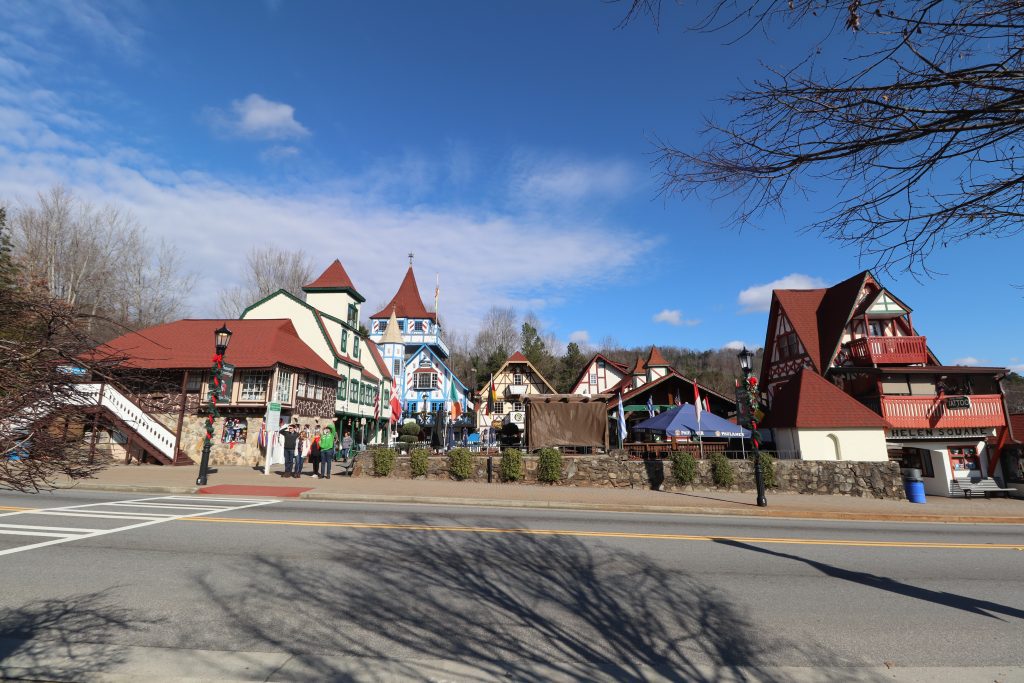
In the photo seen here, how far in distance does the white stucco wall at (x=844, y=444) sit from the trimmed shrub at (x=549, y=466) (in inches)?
429

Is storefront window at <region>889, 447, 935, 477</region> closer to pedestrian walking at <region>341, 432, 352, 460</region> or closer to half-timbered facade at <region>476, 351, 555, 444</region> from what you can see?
pedestrian walking at <region>341, 432, 352, 460</region>

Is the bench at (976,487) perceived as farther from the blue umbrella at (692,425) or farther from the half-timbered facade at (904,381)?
the blue umbrella at (692,425)

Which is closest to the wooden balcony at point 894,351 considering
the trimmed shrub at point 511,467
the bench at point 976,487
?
the bench at point 976,487

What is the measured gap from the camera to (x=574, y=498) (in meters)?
13.7

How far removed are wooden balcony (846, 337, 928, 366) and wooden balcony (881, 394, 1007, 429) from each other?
2.12 m

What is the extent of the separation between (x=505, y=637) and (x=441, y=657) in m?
0.67

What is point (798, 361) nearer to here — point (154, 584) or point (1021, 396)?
point (154, 584)

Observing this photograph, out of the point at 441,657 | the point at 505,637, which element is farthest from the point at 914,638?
the point at 441,657

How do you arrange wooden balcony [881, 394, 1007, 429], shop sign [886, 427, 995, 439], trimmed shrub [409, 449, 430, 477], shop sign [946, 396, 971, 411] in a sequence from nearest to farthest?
trimmed shrub [409, 449, 430, 477] < wooden balcony [881, 394, 1007, 429] < shop sign [946, 396, 971, 411] < shop sign [886, 427, 995, 439]

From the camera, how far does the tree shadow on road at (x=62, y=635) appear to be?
3686 mm

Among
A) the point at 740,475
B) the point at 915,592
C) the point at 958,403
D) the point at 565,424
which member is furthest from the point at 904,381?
the point at 915,592

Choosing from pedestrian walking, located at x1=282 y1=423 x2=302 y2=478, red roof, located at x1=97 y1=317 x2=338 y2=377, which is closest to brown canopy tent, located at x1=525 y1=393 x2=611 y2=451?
pedestrian walking, located at x1=282 y1=423 x2=302 y2=478

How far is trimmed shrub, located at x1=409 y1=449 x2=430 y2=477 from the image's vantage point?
17.9 m

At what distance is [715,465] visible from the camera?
17250 millimetres
